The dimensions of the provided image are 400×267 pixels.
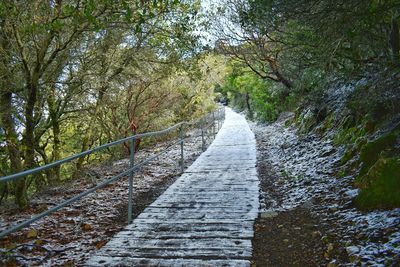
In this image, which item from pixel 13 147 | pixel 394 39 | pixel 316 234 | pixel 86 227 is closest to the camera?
pixel 316 234

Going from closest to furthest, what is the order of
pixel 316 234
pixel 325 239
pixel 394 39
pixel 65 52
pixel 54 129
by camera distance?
pixel 325 239 → pixel 316 234 → pixel 394 39 → pixel 65 52 → pixel 54 129

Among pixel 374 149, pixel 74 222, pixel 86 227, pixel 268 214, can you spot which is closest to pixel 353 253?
pixel 268 214

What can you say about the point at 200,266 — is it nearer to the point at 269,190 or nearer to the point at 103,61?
the point at 269,190

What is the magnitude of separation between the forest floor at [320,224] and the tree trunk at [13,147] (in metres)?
3.90

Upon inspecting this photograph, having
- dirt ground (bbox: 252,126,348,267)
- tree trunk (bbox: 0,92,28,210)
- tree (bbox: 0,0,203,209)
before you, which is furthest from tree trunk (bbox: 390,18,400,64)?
tree trunk (bbox: 0,92,28,210)

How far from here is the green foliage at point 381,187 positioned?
3799 mm

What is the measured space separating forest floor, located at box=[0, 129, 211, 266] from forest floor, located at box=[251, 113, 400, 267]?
1.95m

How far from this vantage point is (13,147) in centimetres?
613

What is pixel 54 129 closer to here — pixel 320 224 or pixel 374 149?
pixel 320 224

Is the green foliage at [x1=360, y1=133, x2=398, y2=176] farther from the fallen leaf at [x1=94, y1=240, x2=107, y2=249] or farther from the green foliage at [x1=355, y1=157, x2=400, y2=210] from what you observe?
the fallen leaf at [x1=94, y1=240, x2=107, y2=249]

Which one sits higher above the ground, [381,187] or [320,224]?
[381,187]

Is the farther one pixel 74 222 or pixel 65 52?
pixel 65 52

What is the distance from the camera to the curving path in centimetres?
355

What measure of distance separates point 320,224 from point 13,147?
5.18 m
